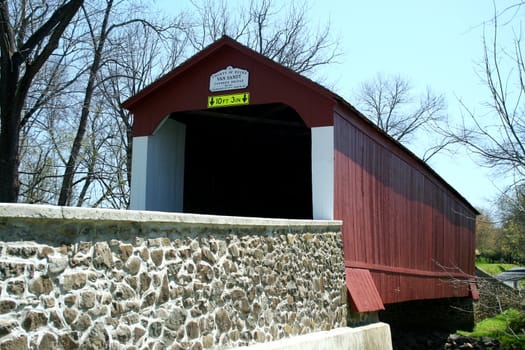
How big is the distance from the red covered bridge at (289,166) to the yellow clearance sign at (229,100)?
Answer: 24mm

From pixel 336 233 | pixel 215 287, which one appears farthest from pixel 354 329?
→ pixel 215 287

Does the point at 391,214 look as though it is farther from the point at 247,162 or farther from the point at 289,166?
the point at 247,162

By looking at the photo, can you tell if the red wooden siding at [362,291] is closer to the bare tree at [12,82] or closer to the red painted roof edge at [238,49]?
the red painted roof edge at [238,49]

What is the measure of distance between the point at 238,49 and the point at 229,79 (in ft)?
1.78

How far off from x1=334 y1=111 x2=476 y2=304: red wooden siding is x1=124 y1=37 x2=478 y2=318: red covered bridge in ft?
0.07

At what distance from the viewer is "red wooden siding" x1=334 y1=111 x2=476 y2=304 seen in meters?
9.91

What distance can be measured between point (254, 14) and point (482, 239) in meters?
22.7

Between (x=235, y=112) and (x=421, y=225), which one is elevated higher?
(x=235, y=112)

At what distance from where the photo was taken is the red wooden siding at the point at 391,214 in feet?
32.5

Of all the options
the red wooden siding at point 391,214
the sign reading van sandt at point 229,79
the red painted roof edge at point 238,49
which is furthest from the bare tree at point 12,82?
the red wooden siding at point 391,214

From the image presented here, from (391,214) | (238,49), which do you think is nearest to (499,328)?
(391,214)

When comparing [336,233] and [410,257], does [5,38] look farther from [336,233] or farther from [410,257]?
[410,257]

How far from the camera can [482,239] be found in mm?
39531

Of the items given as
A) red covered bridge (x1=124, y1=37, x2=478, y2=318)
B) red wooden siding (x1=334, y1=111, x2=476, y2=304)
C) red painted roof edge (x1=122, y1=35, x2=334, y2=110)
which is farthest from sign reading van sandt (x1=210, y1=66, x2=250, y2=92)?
red wooden siding (x1=334, y1=111, x2=476, y2=304)
